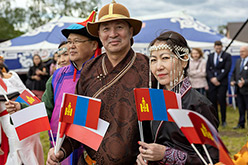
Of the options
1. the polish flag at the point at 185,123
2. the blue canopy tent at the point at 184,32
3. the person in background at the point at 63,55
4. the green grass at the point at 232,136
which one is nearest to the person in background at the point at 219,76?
the green grass at the point at 232,136

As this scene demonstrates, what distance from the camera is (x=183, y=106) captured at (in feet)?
5.30

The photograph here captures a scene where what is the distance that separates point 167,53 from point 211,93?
5551mm

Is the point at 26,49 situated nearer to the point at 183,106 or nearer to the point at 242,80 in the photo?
the point at 242,80

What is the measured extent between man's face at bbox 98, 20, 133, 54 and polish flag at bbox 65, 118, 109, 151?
0.52m

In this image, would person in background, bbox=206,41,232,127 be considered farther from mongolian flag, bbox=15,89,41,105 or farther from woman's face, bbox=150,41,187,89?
woman's face, bbox=150,41,187,89

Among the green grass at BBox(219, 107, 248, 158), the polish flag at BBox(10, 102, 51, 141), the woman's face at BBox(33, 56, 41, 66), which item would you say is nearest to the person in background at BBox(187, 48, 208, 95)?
the green grass at BBox(219, 107, 248, 158)

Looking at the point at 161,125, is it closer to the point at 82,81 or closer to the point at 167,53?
the point at 167,53

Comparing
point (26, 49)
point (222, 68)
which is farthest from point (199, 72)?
point (26, 49)

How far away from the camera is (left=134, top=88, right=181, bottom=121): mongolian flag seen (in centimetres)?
155

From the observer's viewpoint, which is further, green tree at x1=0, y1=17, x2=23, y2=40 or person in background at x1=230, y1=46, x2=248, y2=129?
green tree at x1=0, y1=17, x2=23, y2=40

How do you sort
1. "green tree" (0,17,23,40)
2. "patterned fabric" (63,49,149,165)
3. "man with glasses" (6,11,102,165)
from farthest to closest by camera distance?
"green tree" (0,17,23,40), "man with glasses" (6,11,102,165), "patterned fabric" (63,49,149,165)

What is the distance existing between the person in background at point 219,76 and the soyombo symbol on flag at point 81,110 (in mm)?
5532

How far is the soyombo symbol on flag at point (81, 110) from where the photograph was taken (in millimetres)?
1753

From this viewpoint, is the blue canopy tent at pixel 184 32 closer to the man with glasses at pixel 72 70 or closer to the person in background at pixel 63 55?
the person in background at pixel 63 55
